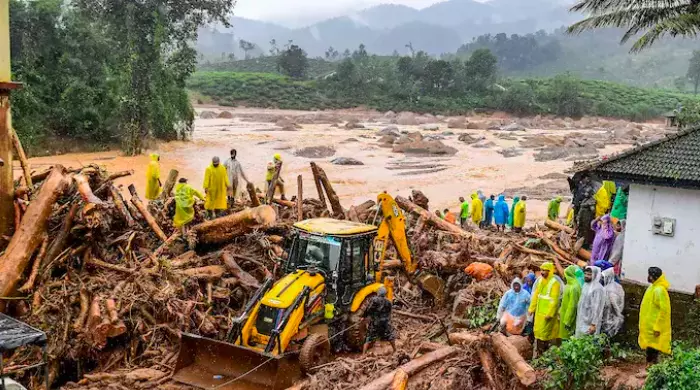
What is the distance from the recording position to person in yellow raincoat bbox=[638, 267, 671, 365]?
8.59 meters

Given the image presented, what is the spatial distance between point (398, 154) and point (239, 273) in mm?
36369

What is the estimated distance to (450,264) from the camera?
47.3ft

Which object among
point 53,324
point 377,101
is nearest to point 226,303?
point 53,324

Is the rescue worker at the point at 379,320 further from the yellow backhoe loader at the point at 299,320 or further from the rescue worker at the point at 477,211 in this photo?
the rescue worker at the point at 477,211

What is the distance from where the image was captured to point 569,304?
366 inches

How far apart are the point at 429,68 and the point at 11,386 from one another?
88.7 metres

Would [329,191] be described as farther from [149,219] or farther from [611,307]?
[611,307]

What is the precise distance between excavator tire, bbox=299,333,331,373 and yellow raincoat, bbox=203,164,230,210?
5.68m

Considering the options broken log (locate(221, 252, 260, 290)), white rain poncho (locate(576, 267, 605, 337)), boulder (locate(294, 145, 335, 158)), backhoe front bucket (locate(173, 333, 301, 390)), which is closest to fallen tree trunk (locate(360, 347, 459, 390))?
backhoe front bucket (locate(173, 333, 301, 390))

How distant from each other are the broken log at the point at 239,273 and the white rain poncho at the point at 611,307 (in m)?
6.28

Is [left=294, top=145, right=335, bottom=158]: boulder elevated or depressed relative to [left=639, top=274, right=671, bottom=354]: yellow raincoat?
depressed

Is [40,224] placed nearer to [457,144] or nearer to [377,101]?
[457,144]

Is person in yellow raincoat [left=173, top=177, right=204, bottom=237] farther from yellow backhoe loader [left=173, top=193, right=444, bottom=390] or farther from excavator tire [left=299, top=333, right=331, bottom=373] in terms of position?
excavator tire [left=299, top=333, right=331, bottom=373]

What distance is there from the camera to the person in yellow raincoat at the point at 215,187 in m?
14.8
